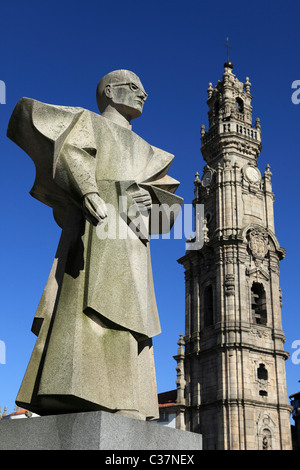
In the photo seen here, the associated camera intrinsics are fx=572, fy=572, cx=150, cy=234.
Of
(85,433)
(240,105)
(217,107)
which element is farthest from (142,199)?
(240,105)

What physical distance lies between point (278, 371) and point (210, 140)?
53.7ft

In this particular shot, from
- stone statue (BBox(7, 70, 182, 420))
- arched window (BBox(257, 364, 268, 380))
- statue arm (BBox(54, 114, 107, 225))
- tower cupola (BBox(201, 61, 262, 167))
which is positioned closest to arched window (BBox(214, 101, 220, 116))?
tower cupola (BBox(201, 61, 262, 167))

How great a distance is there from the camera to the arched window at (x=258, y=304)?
35.0 m

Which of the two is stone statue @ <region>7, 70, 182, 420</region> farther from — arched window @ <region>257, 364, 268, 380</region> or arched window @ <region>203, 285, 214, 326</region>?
arched window @ <region>203, 285, 214, 326</region>

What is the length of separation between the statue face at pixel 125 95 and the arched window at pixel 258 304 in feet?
104

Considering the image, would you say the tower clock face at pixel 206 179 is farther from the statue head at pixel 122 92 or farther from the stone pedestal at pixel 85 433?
the stone pedestal at pixel 85 433

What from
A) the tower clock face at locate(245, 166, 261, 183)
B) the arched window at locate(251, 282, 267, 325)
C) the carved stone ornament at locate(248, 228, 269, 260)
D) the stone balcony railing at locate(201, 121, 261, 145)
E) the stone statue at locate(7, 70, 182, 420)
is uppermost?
the stone balcony railing at locate(201, 121, 261, 145)

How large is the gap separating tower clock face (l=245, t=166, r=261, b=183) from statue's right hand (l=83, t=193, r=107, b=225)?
35.5 m

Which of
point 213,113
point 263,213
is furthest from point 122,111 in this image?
point 213,113

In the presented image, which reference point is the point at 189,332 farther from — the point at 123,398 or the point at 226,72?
the point at 123,398

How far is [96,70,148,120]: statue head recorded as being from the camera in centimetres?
421

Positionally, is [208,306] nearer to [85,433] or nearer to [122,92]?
[122,92]

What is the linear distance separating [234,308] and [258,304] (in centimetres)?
258

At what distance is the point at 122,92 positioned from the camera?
4219 mm
